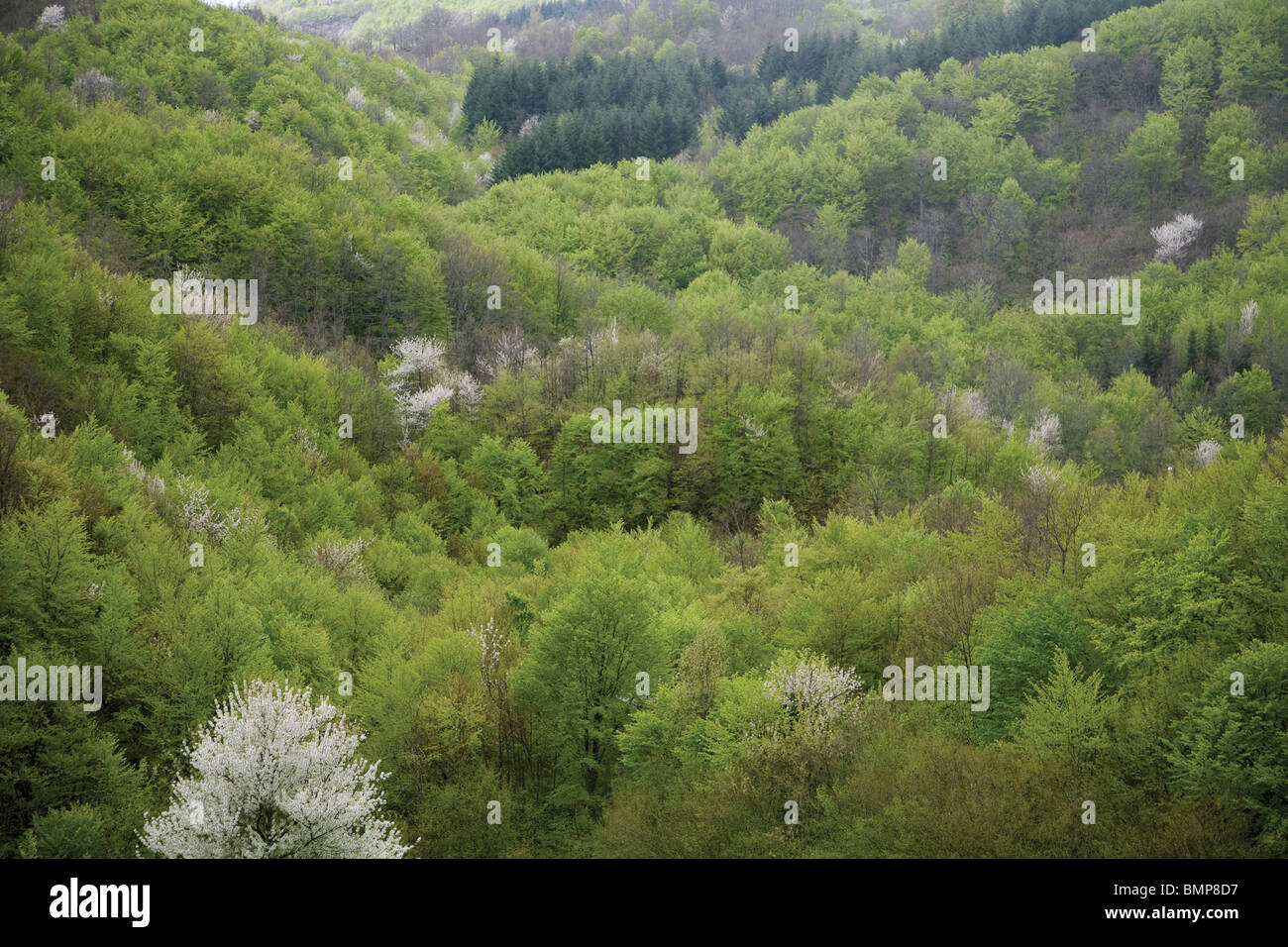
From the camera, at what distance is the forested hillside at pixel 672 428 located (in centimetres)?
3162

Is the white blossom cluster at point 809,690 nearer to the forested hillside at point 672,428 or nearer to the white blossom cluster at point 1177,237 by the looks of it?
the forested hillside at point 672,428

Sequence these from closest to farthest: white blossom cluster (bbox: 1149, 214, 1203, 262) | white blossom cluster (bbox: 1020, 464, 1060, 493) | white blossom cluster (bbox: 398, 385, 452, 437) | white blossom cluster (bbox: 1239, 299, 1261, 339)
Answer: white blossom cluster (bbox: 1020, 464, 1060, 493) < white blossom cluster (bbox: 398, 385, 452, 437) < white blossom cluster (bbox: 1239, 299, 1261, 339) < white blossom cluster (bbox: 1149, 214, 1203, 262)

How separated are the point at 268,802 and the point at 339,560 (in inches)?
1035

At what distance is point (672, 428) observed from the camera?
70.2 metres

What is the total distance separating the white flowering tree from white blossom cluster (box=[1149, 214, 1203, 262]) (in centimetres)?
10670

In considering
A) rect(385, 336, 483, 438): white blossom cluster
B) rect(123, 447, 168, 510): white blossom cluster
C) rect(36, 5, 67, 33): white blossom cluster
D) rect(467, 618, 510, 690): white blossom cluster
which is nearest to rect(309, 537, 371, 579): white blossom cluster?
rect(123, 447, 168, 510): white blossom cluster

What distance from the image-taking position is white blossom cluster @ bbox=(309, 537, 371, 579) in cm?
5164

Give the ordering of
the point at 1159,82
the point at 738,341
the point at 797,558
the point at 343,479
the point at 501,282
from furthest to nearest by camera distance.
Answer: the point at 1159,82 → the point at 501,282 → the point at 738,341 → the point at 343,479 → the point at 797,558

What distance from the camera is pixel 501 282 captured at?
8956 centimetres

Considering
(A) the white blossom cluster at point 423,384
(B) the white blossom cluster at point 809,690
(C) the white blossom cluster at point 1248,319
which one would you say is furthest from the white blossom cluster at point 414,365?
(C) the white blossom cluster at point 1248,319

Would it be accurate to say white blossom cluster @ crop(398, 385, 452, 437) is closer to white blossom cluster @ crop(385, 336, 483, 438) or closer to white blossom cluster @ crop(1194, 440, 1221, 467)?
white blossom cluster @ crop(385, 336, 483, 438)

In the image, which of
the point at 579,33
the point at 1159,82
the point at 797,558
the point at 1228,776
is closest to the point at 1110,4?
the point at 1159,82

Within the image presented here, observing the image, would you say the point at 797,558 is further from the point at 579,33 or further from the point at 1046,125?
the point at 579,33

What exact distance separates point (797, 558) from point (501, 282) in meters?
47.0
